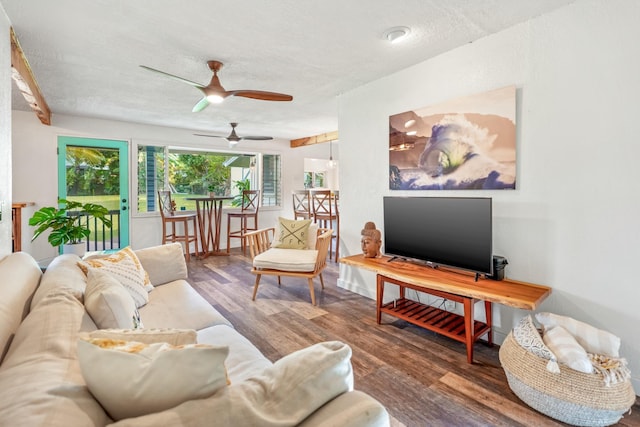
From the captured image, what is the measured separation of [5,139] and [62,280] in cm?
117

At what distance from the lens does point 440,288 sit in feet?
7.27

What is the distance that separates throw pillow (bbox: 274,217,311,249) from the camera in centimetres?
384

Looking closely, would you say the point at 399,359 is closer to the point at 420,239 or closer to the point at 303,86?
the point at 420,239

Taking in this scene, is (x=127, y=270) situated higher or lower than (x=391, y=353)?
higher

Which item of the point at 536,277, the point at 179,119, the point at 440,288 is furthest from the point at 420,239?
the point at 179,119

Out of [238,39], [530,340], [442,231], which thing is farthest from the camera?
[442,231]

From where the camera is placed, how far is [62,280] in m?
1.52

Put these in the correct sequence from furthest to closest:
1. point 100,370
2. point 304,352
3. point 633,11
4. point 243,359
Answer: point 633,11 → point 243,359 → point 304,352 → point 100,370

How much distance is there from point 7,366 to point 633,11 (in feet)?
10.5

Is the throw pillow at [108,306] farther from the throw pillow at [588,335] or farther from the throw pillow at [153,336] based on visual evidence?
the throw pillow at [588,335]

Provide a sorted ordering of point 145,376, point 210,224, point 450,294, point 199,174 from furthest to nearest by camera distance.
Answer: point 199,174, point 210,224, point 450,294, point 145,376

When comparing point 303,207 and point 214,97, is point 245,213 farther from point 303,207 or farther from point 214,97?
point 214,97

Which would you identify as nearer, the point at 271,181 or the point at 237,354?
the point at 237,354

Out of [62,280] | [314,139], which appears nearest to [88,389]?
[62,280]
